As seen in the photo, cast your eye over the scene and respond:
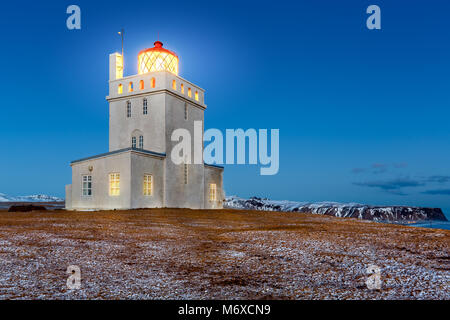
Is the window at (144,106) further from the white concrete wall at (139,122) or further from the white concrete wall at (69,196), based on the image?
the white concrete wall at (69,196)

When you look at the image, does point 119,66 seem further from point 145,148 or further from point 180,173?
point 180,173

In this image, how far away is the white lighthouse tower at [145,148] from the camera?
881 inches

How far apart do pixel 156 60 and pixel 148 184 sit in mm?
9897

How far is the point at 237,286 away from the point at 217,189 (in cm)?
2684

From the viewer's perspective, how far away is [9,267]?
→ 5523 mm

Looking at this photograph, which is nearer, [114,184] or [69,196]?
[114,184]

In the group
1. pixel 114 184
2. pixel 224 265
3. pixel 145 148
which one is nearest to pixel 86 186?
pixel 114 184

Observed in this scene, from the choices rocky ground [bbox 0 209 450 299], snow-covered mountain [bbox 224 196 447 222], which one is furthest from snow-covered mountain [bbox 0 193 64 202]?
rocky ground [bbox 0 209 450 299]

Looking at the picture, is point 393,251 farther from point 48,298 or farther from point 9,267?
point 9,267

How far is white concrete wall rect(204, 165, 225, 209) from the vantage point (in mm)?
29688

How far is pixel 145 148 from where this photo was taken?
25766 millimetres

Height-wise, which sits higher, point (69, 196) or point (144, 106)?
point (144, 106)

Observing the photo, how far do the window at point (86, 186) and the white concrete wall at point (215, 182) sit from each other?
31.7 ft
